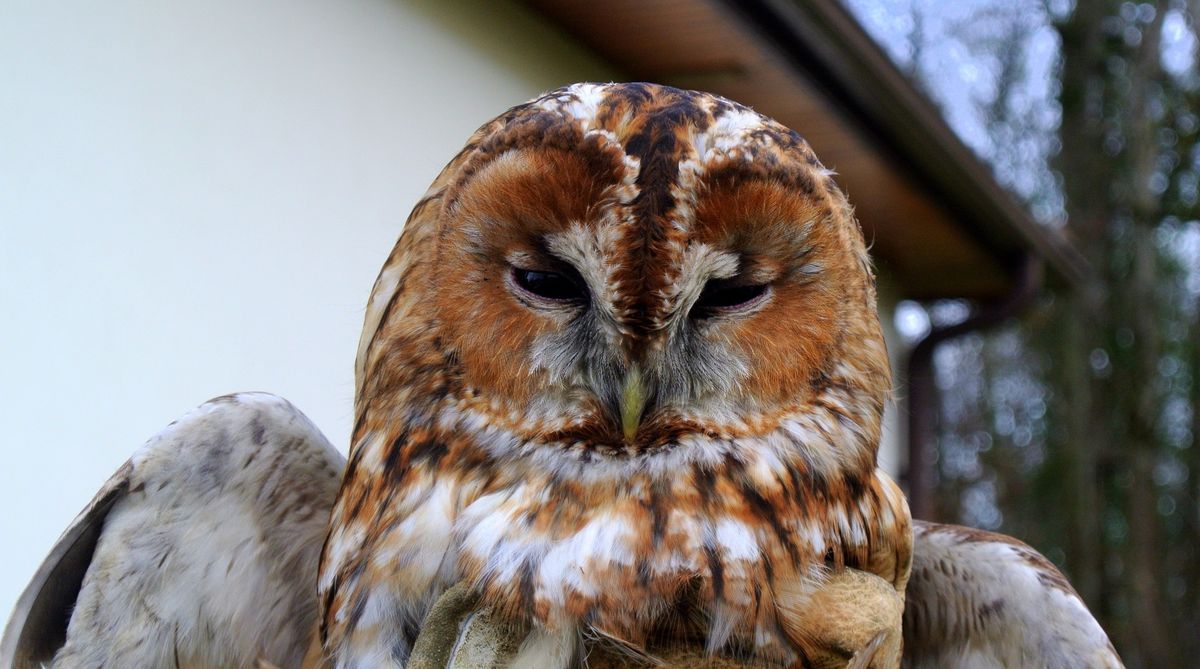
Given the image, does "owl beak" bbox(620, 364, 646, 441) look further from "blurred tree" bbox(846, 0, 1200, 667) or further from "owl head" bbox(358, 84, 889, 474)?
"blurred tree" bbox(846, 0, 1200, 667)

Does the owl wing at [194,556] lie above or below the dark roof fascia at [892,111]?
below

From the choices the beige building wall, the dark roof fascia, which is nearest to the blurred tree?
the dark roof fascia

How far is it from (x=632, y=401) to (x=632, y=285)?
14 centimetres

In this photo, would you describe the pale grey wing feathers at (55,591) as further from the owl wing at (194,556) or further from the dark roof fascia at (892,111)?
the dark roof fascia at (892,111)

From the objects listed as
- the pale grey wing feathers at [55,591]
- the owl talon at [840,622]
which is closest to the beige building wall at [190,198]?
the pale grey wing feathers at [55,591]

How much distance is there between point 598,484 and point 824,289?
38cm

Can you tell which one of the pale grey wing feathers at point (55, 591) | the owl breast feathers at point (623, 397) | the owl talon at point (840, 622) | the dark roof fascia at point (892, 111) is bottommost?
the pale grey wing feathers at point (55, 591)

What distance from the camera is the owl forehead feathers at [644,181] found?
1.17m

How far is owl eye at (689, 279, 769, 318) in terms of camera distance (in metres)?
1.25

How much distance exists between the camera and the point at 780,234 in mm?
1248

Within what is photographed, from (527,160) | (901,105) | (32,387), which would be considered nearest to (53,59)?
(32,387)

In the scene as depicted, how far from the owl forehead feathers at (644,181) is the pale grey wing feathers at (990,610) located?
0.65m

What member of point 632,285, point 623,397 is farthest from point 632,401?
point 632,285

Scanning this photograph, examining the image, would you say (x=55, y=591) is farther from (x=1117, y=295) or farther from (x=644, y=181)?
(x=1117, y=295)
